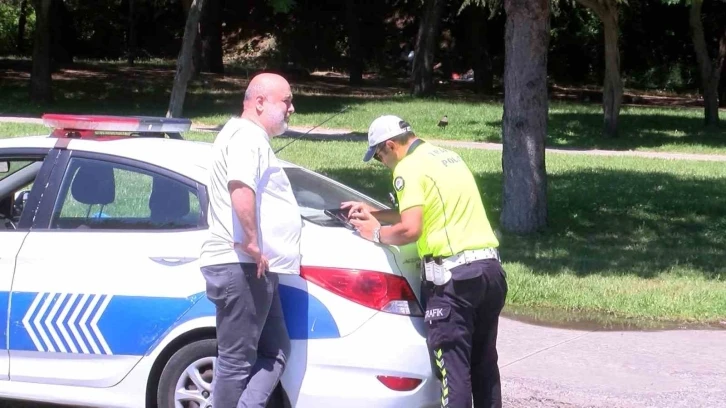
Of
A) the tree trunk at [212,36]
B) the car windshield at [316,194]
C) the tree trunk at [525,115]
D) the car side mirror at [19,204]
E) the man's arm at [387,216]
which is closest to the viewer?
the man's arm at [387,216]

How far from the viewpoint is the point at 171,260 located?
15.6 ft

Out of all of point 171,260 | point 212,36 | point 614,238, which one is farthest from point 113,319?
point 212,36

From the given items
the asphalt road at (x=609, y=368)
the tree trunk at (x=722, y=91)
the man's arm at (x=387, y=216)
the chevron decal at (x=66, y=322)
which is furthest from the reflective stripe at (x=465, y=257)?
the tree trunk at (x=722, y=91)

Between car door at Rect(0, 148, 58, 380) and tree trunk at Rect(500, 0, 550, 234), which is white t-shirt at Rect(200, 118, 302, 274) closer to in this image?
car door at Rect(0, 148, 58, 380)

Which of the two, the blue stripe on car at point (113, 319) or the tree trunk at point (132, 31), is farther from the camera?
the tree trunk at point (132, 31)

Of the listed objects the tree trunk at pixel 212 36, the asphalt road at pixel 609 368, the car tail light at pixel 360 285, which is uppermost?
the tree trunk at pixel 212 36

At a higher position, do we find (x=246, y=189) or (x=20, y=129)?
(x=246, y=189)

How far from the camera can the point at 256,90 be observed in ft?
14.6

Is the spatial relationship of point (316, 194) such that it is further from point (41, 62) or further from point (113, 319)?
point (41, 62)

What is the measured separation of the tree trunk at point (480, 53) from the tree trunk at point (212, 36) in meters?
9.11

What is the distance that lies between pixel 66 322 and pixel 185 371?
63cm

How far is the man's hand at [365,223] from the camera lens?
476cm

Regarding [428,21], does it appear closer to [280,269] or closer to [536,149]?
[536,149]

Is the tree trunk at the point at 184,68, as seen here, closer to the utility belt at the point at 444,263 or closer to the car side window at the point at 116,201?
the car side window at the point at 116,201
